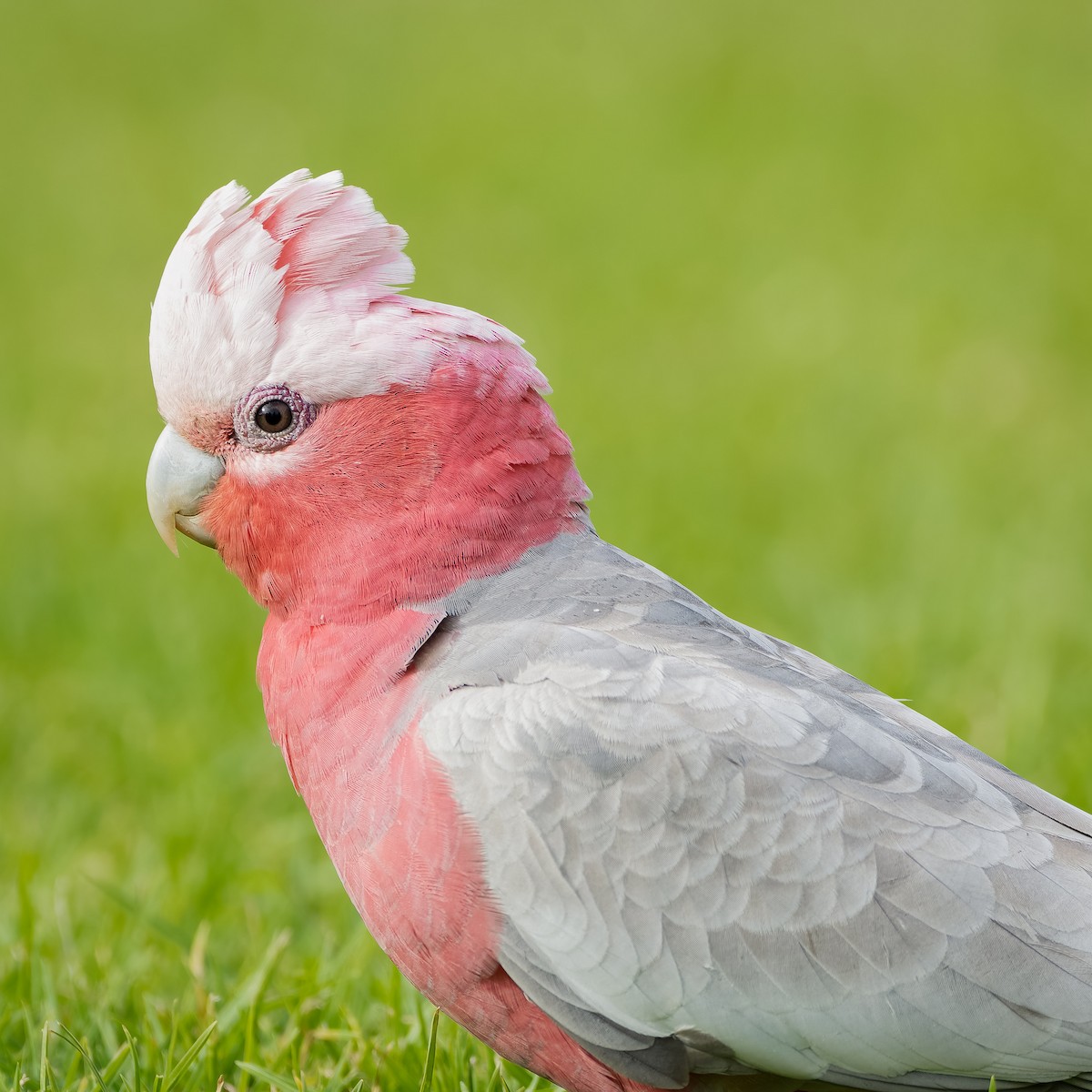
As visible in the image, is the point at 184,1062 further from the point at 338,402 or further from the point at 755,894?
the point at 338,402

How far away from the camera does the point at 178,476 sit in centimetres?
315

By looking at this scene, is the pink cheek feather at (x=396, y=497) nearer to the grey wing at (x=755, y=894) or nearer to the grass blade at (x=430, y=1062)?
the grey wing at (x=755, y=894)

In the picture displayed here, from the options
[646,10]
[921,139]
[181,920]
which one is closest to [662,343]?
[921,139]

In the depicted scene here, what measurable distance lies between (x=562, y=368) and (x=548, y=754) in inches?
237

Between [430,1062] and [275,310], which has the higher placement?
[275,310]

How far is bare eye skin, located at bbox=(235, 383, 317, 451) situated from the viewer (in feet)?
10.0

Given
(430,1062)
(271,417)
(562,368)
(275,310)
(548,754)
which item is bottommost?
(430,1062)

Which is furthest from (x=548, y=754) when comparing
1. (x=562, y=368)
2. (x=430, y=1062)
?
(x=562, y=368)

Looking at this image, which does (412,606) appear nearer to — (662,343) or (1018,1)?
(662,343)

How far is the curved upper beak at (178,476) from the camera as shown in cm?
314

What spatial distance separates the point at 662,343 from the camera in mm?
9039

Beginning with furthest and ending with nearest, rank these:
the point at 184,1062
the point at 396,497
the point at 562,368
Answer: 1. the point at 562,368
2. the point at 396,497
3. the point at 184,1062

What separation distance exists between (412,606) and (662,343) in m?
6.26

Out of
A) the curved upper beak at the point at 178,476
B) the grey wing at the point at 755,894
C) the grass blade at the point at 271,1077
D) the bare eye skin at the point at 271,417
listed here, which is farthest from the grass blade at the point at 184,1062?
the bare eye skin at the point at 271,417
